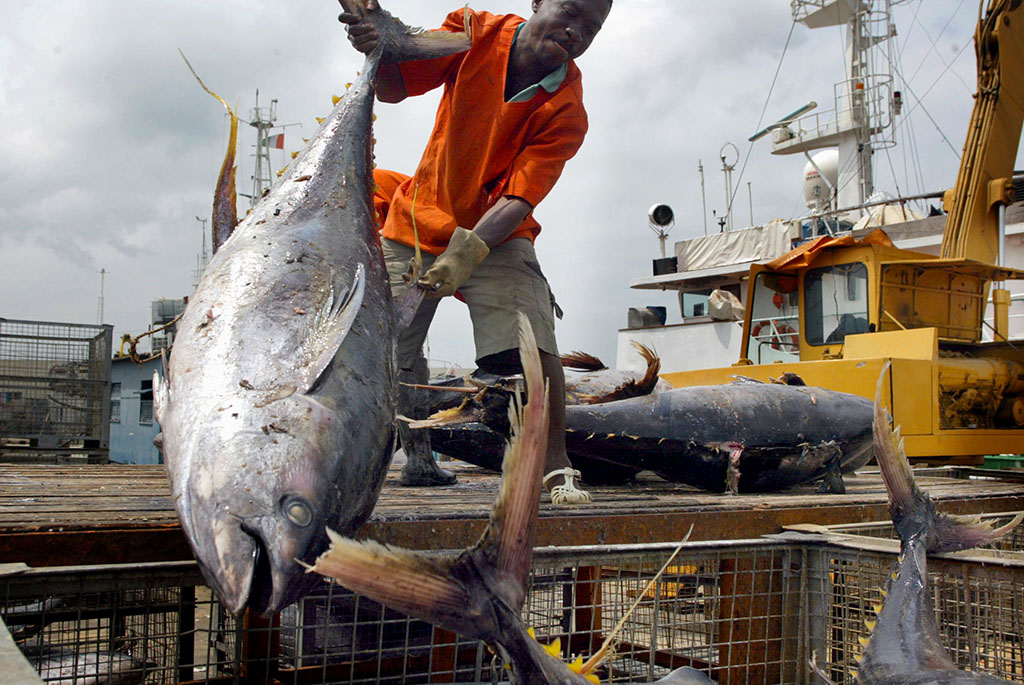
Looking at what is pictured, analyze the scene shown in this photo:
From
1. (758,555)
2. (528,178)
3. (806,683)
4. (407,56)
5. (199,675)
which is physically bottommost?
(199,675)

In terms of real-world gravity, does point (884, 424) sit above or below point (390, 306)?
below

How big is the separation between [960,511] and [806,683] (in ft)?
4.78

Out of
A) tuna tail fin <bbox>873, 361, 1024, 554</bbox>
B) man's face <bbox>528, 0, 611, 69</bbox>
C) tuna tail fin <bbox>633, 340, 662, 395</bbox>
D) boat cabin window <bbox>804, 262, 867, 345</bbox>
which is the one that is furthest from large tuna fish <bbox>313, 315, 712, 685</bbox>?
boat cabin window <bbox>804, 262, 867, 345</bbox>

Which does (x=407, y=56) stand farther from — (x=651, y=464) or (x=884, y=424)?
(x=651, y=464)

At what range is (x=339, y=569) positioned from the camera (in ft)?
3.65

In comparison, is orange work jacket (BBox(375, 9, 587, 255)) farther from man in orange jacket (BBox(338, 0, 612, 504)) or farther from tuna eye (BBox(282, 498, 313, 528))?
tuna eye (BBox(282, 498, 313, 528))

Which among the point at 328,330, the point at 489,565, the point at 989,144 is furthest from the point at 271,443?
the point at 989,144

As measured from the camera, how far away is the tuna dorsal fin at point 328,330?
63.2 inches

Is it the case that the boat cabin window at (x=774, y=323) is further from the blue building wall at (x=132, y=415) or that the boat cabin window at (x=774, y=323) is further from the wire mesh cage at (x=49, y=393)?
the blue building wall at (x=132, y=415)

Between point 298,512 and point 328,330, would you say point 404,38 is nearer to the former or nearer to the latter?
point 328,330

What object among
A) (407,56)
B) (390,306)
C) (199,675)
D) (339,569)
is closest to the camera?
(339,569)

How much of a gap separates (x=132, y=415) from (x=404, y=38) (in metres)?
24.4

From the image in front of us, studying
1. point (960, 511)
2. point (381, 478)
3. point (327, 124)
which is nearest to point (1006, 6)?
point (960, 511)

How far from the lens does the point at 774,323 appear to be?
368 inches
